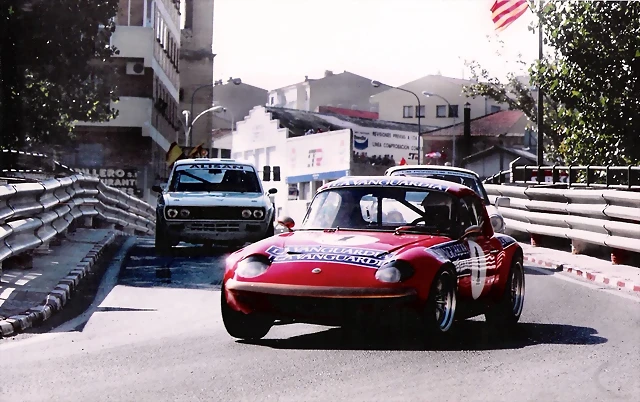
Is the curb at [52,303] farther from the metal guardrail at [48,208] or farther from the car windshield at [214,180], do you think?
the car windshield at [214,180]

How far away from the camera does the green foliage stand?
25672 mm

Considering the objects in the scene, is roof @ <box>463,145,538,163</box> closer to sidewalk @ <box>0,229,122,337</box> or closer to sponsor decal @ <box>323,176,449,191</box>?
sidewalk @ <box>0,229,122,337</box>

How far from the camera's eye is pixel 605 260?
1994cm

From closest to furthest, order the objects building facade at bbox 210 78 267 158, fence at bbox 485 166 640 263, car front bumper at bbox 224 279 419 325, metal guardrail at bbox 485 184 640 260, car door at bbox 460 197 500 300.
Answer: car front bumper at bbox 224 279 419 325 < car door at bbox 460 197 500 300 < metal guardrail at bbox 485 184 640 260 < fence at bbox 485 166 640 263 < building facade at bbox 210 78 267 158

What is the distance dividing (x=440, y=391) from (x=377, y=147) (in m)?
91.0

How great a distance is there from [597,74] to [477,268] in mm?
17100

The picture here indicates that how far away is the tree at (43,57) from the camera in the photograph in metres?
26.7

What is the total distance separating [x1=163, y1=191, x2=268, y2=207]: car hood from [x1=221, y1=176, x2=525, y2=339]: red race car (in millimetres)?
9266

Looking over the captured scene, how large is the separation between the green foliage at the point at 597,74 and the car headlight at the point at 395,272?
17677 mm

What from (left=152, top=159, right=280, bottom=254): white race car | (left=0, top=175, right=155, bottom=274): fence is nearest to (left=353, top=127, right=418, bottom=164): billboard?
(left=0, top=175, right=155, bottom=274): fence

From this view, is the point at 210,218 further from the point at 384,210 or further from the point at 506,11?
the point at 506,11

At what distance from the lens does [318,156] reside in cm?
9469

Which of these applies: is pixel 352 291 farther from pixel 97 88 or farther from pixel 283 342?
pixel 97 88

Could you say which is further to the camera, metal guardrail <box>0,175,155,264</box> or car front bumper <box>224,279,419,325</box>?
metal guardrail <box>0,175,155,264</box>
